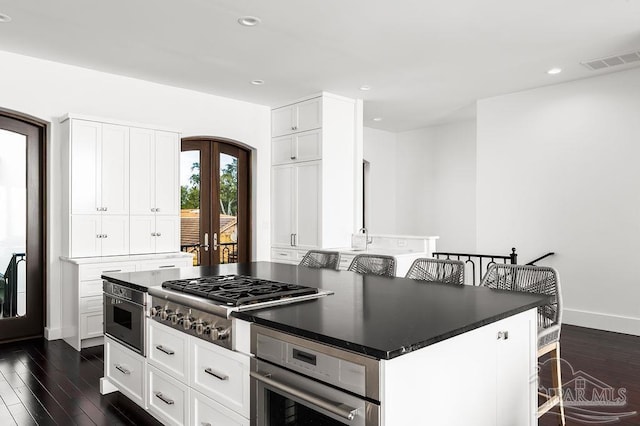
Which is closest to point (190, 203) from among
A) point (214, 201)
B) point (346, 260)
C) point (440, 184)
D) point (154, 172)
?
point (214, 201)

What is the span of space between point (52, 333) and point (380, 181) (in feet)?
19.3

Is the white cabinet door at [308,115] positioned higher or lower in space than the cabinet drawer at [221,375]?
higher

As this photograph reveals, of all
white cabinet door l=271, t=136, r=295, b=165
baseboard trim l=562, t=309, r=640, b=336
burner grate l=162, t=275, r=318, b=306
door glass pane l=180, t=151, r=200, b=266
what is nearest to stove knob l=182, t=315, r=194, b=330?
burner grate l=162, t=275, r=318, b=306

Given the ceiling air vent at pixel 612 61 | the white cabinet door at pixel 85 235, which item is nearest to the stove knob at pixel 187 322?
the white cabinet door at pixel 85 235

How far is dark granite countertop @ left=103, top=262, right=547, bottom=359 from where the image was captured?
1497 millimetres

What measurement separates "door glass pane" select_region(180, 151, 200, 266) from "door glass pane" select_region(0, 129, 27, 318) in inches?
69.8

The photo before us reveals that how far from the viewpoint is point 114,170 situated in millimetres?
4723

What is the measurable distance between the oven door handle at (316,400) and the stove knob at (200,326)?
0.48 meters

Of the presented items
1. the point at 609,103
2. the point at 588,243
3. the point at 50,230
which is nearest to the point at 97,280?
the point at 50,230

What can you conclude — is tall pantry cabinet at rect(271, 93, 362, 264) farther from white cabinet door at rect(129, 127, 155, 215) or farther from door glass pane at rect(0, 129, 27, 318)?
door glass pane at rect(0, 129, 27, 318)

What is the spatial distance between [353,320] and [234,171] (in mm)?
5037

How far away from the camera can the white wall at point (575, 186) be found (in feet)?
16.3

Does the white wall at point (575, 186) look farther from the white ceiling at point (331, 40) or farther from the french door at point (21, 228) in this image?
the french door at point (21, 228)

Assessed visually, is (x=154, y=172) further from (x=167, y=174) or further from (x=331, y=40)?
(x=331, y=40)
